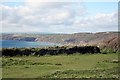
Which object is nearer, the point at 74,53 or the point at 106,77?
the point at 106,77

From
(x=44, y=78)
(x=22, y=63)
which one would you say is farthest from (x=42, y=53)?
(x=44, y=78)

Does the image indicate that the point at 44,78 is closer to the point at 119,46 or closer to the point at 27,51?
the point at 27,51

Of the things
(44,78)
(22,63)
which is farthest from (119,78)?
(22,63)

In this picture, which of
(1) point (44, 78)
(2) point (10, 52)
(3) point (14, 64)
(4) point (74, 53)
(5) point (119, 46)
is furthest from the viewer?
(5) point (119, 46)

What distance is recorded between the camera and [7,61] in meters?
40.5

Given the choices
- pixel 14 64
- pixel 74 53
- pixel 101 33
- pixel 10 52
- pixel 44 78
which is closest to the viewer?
pixel 44 78

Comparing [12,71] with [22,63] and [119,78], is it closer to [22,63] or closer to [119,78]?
[22,63]

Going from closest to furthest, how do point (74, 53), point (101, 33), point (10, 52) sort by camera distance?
point (10, 52) → point (74, 53) → point (101, 33)

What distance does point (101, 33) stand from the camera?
621 ft

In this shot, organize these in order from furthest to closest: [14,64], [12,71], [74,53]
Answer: [74,53]
[14,64]
[12,71]

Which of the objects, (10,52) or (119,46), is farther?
(119,46)

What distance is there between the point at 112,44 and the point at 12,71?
127 feet

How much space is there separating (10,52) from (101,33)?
465 ft

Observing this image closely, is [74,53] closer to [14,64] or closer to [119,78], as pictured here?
[14,64]
